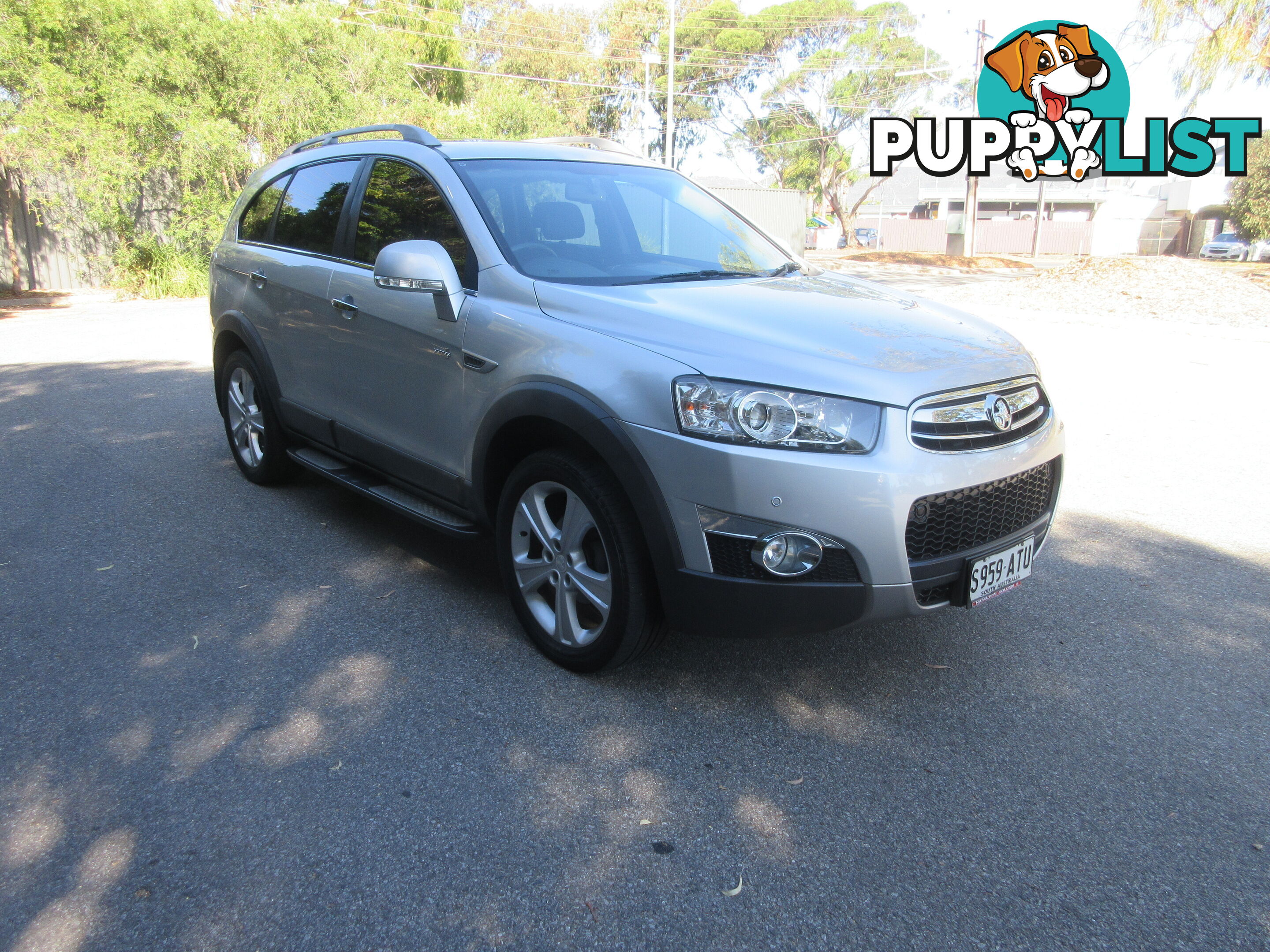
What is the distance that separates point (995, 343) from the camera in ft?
11.2

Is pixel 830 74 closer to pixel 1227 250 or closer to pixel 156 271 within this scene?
pixel 1227 250

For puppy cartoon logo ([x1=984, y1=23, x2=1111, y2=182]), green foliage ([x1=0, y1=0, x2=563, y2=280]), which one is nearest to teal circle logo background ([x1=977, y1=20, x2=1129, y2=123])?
puppy cartoon logo ([x1=984, y1=23, x2=1111, y2=182])

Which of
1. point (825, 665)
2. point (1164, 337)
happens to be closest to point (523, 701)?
point (825, 665)

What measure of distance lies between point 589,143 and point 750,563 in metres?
2.86

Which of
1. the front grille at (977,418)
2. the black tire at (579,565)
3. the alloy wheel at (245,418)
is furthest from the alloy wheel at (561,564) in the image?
the alloy wheel at (245,418)

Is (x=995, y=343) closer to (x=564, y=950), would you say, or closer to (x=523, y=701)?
(x=523, y=701)

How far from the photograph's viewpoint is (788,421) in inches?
111

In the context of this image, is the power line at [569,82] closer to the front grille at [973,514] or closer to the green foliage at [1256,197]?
the green foliage at [1256,197]

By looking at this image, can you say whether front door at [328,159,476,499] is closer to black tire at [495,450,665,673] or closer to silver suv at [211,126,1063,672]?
silver suv at [211,126,1063,672]

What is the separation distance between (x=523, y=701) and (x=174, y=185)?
18.7m

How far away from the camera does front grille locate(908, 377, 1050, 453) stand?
2881 mm

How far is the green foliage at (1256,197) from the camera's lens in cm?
4159

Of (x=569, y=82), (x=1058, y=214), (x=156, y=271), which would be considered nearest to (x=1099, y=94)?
(x=156, y=271)

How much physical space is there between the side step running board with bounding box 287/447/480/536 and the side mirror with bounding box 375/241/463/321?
0.81 meters
